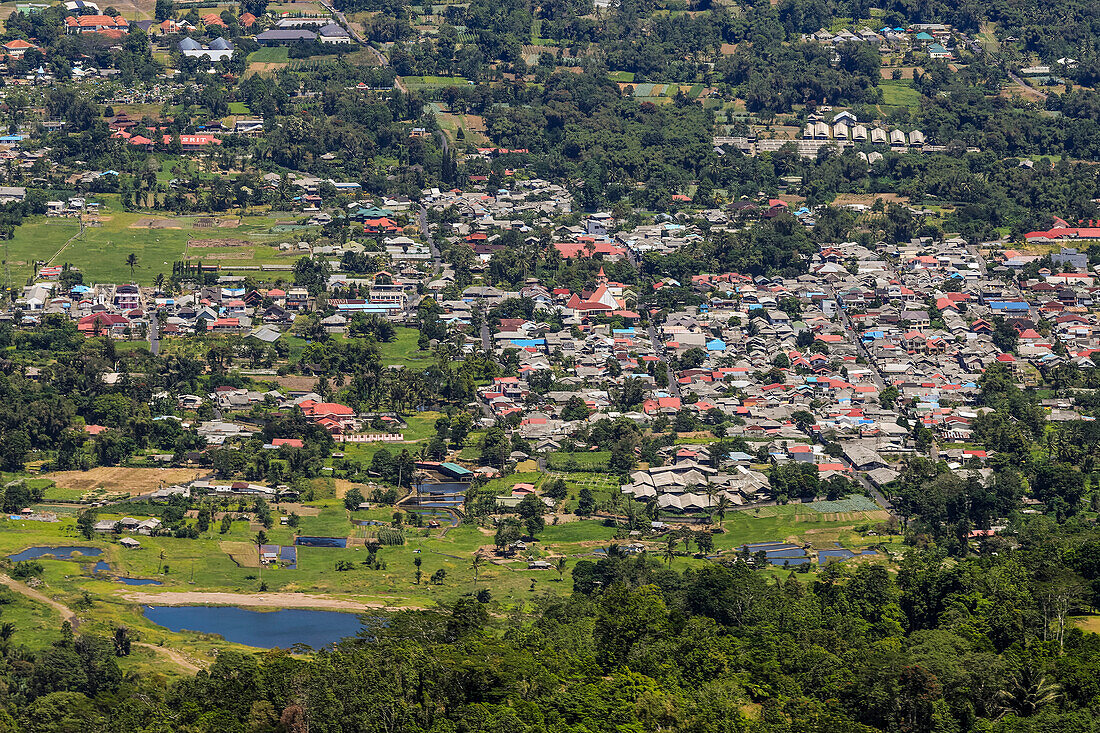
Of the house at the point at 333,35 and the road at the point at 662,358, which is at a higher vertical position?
the house at the point at 333,35

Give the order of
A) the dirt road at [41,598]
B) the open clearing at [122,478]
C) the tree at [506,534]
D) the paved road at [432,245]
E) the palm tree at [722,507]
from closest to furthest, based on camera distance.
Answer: the dirt road at [41,598]
the tree at [506,534]
the palm tree at [722,507]
the open clearing at [122,478]
the paved road at [432,245]

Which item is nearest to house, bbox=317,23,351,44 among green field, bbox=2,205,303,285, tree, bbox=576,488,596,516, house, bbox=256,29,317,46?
house, bbox=256,29,317,46

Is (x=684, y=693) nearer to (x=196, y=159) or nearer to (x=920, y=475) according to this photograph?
(x=920, y=475)

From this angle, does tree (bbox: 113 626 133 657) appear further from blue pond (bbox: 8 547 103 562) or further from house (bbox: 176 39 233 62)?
house (bbox: 176 39 233 62)

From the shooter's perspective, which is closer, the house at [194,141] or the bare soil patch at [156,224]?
the bare soil patch at [156,224]

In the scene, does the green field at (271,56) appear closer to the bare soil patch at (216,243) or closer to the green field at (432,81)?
the green field at (432,81)

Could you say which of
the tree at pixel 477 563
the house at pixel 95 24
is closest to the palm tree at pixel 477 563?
the tree at pixel 477 563

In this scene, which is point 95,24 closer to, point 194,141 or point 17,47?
point 17,47
